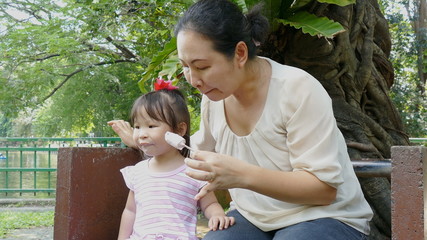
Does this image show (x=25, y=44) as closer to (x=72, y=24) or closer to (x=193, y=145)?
(x=72, y=24)

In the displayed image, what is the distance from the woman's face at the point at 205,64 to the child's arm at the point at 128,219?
760 mm

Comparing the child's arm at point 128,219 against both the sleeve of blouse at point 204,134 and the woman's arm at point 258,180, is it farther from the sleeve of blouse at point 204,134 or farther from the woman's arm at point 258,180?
the woman's arm at point 258,180

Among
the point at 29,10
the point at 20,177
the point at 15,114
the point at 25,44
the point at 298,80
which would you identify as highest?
the point at 29,10

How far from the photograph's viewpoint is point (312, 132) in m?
1.66

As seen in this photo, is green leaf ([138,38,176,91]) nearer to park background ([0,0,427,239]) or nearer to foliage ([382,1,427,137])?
park background ([0,0,427,239])

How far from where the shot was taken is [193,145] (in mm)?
2176

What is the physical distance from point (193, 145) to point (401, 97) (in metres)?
9.21

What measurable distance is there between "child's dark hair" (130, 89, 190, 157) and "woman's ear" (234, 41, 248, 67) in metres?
0.55

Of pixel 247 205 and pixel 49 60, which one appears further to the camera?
pixel 49 60

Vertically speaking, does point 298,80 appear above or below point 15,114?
above

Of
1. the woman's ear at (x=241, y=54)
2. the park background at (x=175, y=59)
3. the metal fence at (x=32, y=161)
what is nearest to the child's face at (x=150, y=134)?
the woman's ear at (x=241, y=54)

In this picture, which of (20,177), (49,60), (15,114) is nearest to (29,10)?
(49,60)

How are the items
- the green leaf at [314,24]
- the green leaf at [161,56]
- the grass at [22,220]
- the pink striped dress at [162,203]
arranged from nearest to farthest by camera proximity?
the pink striped dress at [162,203], the green leaf at [314,24], the green leaf at [161,56], the grass at [22,220]

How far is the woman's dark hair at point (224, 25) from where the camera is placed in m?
1.73
